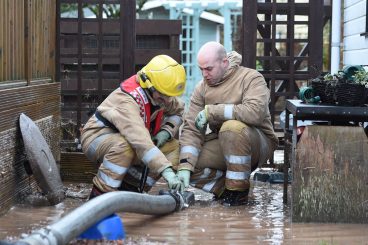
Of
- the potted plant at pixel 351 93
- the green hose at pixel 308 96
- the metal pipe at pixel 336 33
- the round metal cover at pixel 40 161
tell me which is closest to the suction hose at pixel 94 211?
the round metal cover at pixel 40 161

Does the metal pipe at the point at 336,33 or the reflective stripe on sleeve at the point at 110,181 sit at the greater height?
the metal pipe at the point at 336,33

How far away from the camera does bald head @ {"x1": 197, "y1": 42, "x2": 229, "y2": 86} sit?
6754 millimetres

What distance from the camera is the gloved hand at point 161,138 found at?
22.6ft

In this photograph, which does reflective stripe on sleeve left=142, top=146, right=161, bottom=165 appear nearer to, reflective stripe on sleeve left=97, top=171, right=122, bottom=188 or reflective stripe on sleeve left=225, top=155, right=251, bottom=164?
reflective stripe on sleeve left=97, top=171, right=122, bottom=188

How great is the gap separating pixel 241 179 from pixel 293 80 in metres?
3.04

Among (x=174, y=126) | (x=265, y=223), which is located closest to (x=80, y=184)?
(x=174, y=126)

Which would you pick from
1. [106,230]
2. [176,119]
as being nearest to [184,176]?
[176,119]

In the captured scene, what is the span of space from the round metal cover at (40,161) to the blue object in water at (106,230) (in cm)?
174

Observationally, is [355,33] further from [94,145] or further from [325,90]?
[94,145]

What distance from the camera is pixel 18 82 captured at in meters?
6.72

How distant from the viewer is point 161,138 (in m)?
6.91

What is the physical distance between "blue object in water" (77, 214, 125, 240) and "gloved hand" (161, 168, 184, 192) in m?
1.30

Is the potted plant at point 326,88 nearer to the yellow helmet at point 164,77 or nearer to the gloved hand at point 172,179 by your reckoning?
the yellow helmet at point 164,77

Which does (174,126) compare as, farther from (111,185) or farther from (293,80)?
(293,80)
